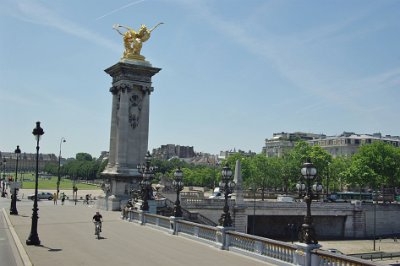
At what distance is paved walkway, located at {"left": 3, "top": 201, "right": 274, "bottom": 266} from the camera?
73.8 ft

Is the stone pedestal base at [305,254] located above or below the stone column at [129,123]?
below

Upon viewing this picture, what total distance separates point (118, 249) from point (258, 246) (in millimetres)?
7318

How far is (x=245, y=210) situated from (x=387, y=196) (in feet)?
155

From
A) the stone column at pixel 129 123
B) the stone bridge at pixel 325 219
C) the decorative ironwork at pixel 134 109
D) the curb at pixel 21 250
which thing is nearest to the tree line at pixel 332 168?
the stone bridge at pixel 325 219

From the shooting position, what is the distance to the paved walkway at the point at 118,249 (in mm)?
22500

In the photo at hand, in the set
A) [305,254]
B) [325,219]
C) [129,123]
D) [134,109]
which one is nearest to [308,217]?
[305,254]

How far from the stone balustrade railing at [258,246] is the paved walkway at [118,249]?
0.50 metres

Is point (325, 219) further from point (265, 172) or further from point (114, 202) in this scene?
point (265, 172)

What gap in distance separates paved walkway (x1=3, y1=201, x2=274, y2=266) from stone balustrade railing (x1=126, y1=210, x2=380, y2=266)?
503mm

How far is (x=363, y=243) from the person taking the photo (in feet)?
243

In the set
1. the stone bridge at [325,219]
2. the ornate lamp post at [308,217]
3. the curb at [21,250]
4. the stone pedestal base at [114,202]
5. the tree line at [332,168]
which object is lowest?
the stone bridge at [325,219]

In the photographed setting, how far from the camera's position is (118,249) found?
26.1 metres

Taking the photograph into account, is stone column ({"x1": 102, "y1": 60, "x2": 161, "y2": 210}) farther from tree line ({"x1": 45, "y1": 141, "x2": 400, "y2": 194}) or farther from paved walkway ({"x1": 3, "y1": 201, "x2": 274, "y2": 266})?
tree line ({"x1": 45, "y1": 141, "x2": 400, "y2": 194})

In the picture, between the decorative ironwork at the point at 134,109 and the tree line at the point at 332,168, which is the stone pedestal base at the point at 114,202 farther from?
the tree line at the point at 332,168
